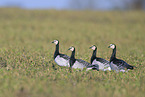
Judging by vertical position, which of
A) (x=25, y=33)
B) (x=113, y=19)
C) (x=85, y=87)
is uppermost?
(x=113, y=19)

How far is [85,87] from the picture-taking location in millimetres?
6074

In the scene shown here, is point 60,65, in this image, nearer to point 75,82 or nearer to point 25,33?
point 75,82

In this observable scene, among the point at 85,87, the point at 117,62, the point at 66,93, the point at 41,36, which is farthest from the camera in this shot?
the point at 41,36

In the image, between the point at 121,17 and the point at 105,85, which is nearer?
the point at 105,85

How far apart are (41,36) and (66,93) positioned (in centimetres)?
1403

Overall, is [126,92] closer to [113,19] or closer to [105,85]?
[105,85]

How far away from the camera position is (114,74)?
25.1 ft

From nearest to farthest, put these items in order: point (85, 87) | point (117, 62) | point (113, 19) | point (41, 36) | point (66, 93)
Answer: point (66, 93)
point (85, 87)
point (117, 62)
point (41, 36)
point (113, 19)

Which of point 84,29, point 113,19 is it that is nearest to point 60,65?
point 84,29

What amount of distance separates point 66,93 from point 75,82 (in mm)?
1212

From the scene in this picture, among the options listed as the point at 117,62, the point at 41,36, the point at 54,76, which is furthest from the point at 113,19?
the point at 54,76

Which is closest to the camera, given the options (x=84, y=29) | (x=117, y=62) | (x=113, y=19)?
(x=117, y=62)

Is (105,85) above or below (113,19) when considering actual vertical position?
below

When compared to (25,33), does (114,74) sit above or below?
below
